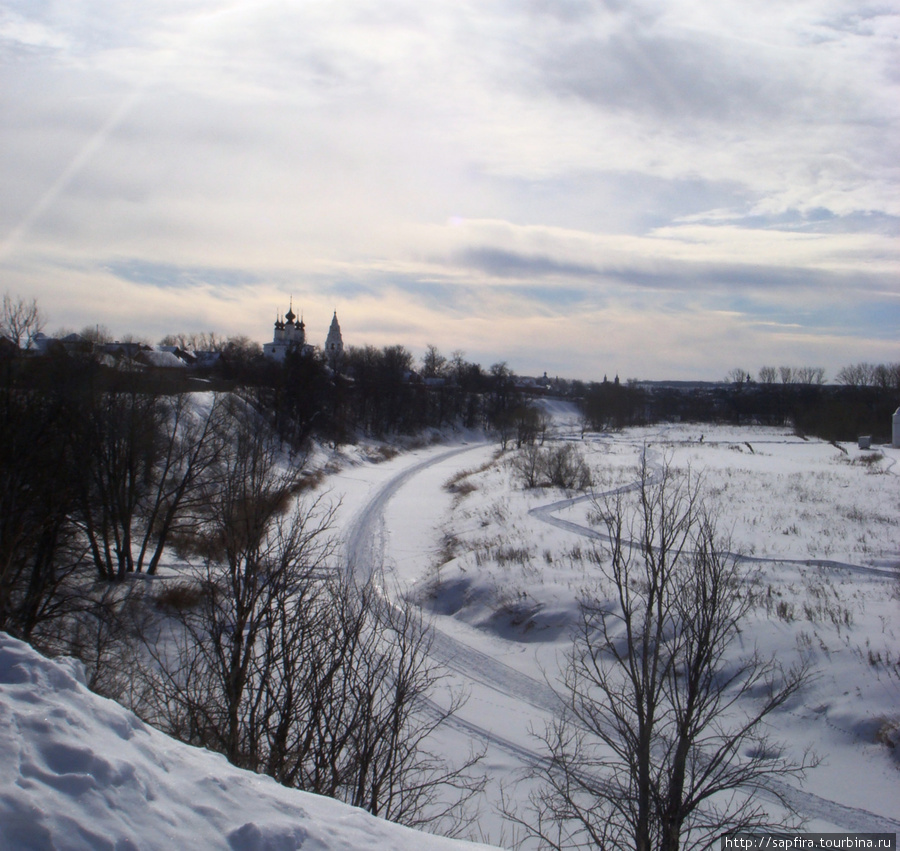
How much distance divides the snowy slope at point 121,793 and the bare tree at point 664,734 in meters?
3.12

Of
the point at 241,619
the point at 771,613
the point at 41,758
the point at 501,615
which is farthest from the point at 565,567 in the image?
the point at 41,758

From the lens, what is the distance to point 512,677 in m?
13.8

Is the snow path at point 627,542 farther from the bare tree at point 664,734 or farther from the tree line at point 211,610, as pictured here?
the tree line at point 211,610

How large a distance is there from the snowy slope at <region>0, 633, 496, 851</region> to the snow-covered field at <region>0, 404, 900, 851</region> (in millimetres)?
11

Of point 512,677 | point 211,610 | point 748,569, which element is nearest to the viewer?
point 211,610

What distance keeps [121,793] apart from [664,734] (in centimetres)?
961

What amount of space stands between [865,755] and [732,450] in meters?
49.8

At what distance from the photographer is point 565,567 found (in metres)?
19.7

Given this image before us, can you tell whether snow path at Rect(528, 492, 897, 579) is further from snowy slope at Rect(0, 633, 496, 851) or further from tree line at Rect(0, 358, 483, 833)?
snowy slope at Rect(0, 633, 496, 851)

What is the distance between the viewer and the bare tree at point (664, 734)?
6762mm

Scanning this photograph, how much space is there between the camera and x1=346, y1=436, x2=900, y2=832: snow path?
8.86 m

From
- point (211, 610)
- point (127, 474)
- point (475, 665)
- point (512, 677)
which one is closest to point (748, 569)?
point (512, 677)

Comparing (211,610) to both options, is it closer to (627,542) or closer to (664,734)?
(664,734)

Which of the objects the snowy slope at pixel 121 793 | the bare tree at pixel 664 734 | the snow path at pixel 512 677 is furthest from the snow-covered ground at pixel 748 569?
the snowy slope at pixel 121 793
